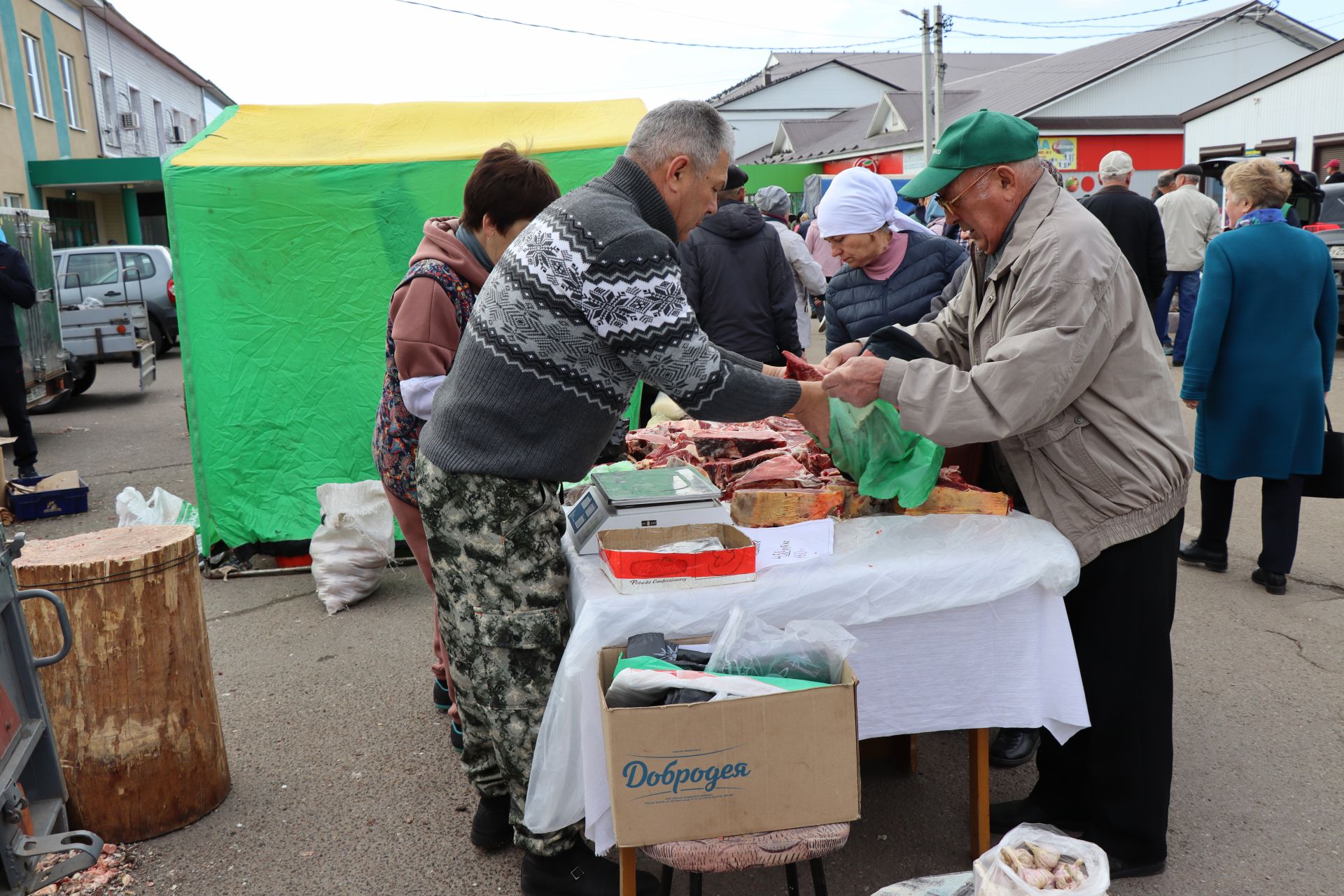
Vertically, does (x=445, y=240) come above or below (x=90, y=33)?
below

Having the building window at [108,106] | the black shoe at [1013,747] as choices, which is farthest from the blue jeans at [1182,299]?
the building window at [108,106]

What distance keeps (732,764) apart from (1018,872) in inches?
24.1

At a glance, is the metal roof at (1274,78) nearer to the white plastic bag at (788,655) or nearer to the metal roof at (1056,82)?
the metal roof at (1056,82)

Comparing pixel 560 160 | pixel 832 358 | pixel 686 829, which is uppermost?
pixel 560 160

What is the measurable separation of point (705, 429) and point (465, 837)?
5.36ft

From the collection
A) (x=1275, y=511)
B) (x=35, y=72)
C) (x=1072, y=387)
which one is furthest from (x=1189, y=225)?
(x=35, y=72)

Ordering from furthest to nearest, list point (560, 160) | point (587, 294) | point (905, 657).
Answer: point (560, 160) < point (905, 657) < point (587, 294)

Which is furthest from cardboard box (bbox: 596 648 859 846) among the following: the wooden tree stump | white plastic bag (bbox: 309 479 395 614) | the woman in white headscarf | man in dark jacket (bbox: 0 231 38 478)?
man in dark jacket (bbox: 0 231 38 478)

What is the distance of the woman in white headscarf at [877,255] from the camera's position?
4.36 metres

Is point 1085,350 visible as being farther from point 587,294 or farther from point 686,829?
point 686,829

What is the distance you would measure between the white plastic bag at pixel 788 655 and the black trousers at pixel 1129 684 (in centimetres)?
82

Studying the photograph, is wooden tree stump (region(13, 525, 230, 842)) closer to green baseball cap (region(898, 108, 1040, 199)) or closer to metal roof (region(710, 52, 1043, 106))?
green baseball cap (region(898, 108, 1040, 199))

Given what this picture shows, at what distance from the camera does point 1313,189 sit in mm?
8297

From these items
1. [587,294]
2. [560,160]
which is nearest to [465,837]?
[587,294]
